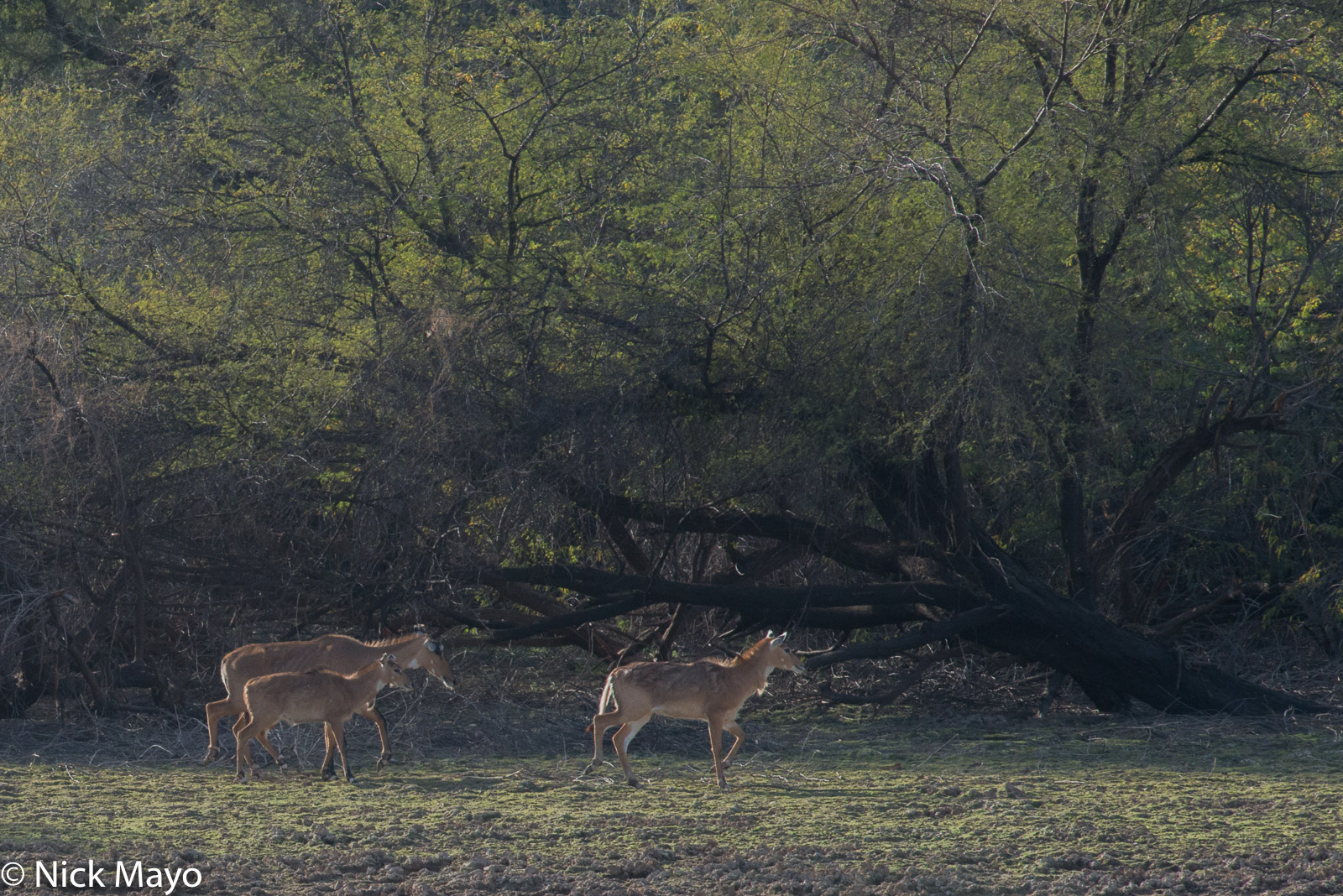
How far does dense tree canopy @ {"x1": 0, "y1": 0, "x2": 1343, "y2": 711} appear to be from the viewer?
37.0ft

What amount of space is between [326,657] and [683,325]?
148 inches

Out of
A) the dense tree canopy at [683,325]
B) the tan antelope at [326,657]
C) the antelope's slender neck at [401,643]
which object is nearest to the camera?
the tan antelope at [326,657]

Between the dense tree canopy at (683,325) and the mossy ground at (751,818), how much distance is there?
6.33 ft

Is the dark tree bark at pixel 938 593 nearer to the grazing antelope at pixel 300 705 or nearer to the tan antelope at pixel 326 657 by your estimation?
the tan antelope at pixel 326 657

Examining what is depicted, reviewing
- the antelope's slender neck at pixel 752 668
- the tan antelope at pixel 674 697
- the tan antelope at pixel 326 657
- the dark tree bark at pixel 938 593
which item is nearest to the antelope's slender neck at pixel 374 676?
the tan antelope at pixel 326 657

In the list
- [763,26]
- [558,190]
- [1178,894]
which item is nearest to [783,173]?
[763,26]

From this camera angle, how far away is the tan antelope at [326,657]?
1060cm

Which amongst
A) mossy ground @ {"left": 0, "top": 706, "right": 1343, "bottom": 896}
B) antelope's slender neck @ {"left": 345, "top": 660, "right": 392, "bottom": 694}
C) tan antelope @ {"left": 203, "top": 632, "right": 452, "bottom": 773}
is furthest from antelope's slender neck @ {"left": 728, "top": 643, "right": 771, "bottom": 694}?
antelope's slender neck @ {"left": 345, "top": 660, "right": 392, "bottom": 694}

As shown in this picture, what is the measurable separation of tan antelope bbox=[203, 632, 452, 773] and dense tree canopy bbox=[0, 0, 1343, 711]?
1051 millimetres

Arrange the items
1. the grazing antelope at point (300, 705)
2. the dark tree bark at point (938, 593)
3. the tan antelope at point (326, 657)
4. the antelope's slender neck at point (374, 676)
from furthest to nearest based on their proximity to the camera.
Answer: the dark tree bark at point (938, 593)
the tan antelope at point (326, 657)
the antelope's slender neck at point (374, 676)
the grazing antelope at point (300, 705)

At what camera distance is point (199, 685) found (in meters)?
12.5

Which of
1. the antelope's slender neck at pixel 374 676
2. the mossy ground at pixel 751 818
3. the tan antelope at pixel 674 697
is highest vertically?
the antelope's slender neck at pixel 374 676

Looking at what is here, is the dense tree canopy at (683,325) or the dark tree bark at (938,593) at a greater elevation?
the dense tree canopy at (683,325)

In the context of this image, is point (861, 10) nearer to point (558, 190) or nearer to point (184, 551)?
point (558, 190)
